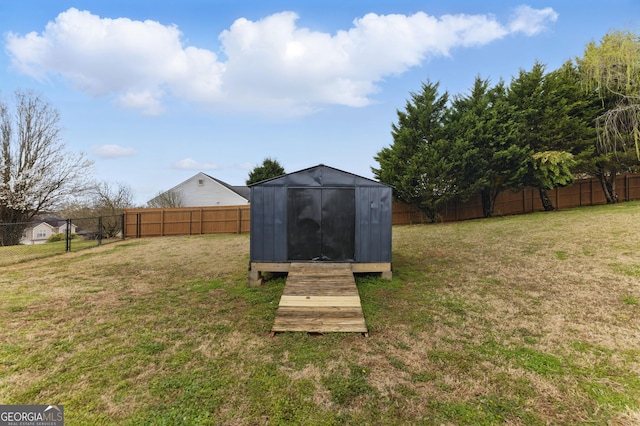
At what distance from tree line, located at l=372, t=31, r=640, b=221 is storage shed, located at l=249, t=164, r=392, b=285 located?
28.6ft

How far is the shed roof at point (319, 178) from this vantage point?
623 cm

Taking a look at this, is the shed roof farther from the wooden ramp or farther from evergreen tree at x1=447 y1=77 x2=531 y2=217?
evergreen tree at x1=447 y1=77 x2=531 y2=217

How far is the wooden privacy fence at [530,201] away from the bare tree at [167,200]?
61.8 ft

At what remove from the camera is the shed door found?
6207 mm

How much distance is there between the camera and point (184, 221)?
53.1 feet

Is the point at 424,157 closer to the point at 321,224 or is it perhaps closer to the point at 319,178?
the point at 319,178

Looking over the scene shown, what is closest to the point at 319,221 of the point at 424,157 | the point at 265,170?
the point at 424,157

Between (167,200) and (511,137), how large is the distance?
2548cm

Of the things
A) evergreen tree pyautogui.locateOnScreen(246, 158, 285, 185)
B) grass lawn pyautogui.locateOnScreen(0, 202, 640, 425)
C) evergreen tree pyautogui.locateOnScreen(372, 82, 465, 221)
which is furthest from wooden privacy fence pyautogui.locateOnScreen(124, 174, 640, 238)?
grass lawn pyautogui.locateOnScreen(0, 202, 640, 425)

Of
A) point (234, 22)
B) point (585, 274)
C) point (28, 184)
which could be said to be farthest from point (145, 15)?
point (28, 184)

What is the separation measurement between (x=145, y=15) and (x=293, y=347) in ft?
34.9

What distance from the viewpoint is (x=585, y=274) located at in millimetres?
5770

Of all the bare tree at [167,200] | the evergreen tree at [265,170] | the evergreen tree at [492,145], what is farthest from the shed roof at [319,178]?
the bare tree at [167,200]

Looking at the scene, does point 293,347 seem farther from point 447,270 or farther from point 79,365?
point 447,270
